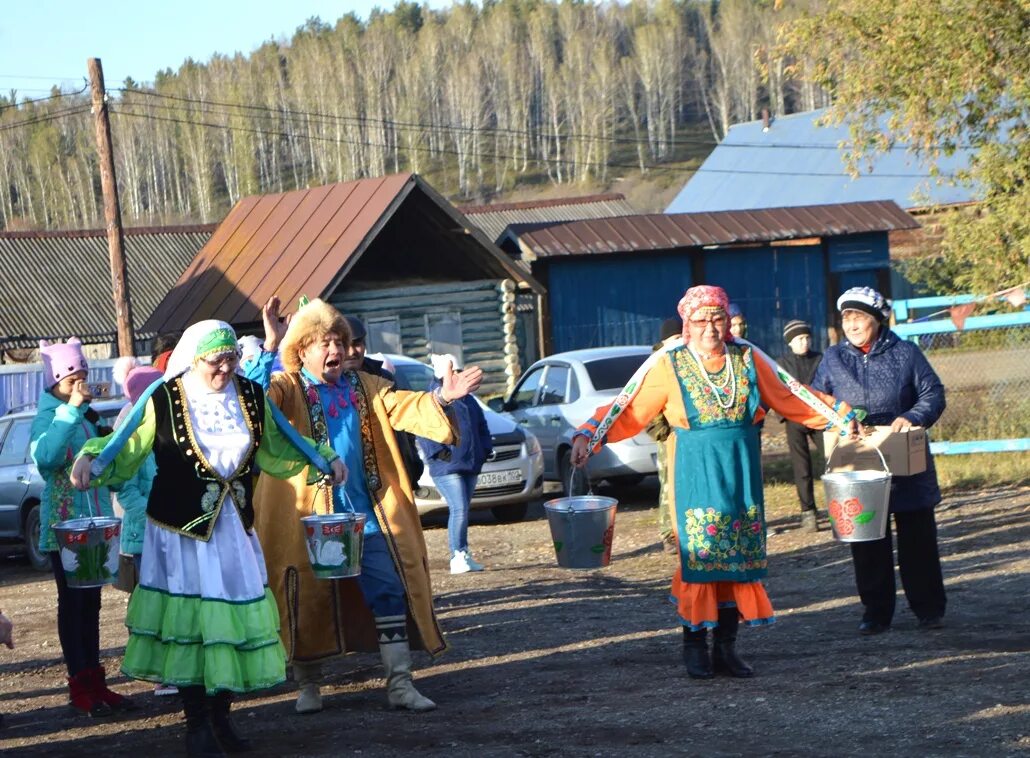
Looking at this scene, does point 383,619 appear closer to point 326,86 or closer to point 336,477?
point 336,477

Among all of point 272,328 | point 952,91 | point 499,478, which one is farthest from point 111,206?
point 272,328

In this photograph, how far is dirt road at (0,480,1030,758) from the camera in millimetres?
6062

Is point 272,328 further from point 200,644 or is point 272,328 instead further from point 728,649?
point 728,649

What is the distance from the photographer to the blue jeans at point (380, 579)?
22.5 ft

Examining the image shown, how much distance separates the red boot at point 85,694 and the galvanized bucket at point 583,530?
2.39 m

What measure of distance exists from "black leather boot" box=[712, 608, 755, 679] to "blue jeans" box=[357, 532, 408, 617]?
1546 millimetres

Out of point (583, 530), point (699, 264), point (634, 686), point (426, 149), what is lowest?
point (634, 686)

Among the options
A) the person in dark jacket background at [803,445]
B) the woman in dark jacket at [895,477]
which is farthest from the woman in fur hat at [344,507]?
the person in dark jacket background at [803,445]

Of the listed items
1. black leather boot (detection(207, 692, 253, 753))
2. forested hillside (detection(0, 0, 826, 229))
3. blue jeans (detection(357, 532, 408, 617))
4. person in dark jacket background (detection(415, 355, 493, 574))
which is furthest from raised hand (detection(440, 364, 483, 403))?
forested hillside (detection(0, 0, 826, 229))

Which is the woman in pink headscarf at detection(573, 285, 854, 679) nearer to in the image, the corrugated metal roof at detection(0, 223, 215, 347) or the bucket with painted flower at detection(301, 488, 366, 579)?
the bucket with painted flower at detection(301, 488, 366, 579)

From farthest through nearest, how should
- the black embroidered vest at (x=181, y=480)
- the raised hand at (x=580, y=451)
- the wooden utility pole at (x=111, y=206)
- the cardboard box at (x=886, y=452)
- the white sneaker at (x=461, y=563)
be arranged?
the wooden utility pole at (x=111, y=206) → the white sneaker at (x=461, y=563) → the cardboard box at (x=886, y=452) → the raised hand at (x=580, y=451) → the black embroidered vest at (x=181, y=480)

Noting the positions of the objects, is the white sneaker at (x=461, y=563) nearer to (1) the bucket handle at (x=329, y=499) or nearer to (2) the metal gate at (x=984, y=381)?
(1) the bucket handle at (x=329, y=499)

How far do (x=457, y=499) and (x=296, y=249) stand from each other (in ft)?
52.4

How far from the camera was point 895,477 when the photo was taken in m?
8.26
